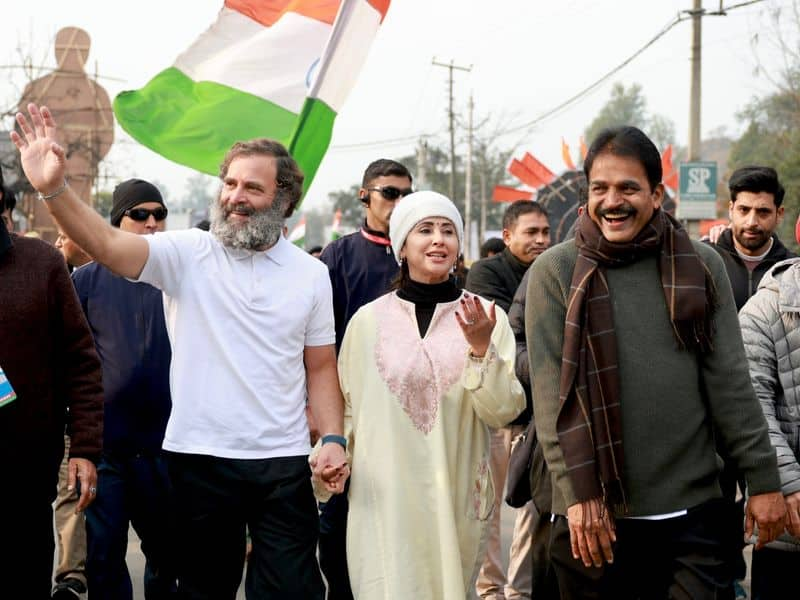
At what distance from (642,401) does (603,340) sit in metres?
0.24

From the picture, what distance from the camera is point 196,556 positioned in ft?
13.7

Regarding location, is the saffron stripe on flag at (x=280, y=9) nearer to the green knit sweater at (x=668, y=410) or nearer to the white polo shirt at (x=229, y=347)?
the white polo shirt at (x=229, y=347)

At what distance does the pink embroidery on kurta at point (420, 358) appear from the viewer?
4.43 m

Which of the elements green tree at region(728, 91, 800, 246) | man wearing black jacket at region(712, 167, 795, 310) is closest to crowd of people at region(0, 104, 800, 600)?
man wearing black jacket at region(712, 167, 795, 310)

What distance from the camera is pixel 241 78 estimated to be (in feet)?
24.7

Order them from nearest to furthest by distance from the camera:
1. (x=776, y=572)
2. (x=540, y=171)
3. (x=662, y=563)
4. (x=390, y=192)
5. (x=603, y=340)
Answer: (x=603, y=340) → (x=662, y=563) → (x=776, y=572) → (x=390, y=192) → (x=540, y=171)

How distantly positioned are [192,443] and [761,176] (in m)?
3.27

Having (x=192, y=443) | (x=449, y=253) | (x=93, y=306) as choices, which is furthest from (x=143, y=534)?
(x=449, y=253)

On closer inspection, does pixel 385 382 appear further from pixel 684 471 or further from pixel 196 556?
pixel 684 471

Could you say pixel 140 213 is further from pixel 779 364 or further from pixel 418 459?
pixel 779 364

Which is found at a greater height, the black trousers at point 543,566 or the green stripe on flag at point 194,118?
the green stripe on flag at point 194,118

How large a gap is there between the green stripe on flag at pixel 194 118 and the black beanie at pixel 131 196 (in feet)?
3.38

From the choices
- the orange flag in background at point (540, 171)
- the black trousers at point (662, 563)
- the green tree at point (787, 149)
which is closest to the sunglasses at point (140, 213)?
the black trousers at point (662, 563)

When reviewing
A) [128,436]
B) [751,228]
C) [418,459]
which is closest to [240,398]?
[418,459]
